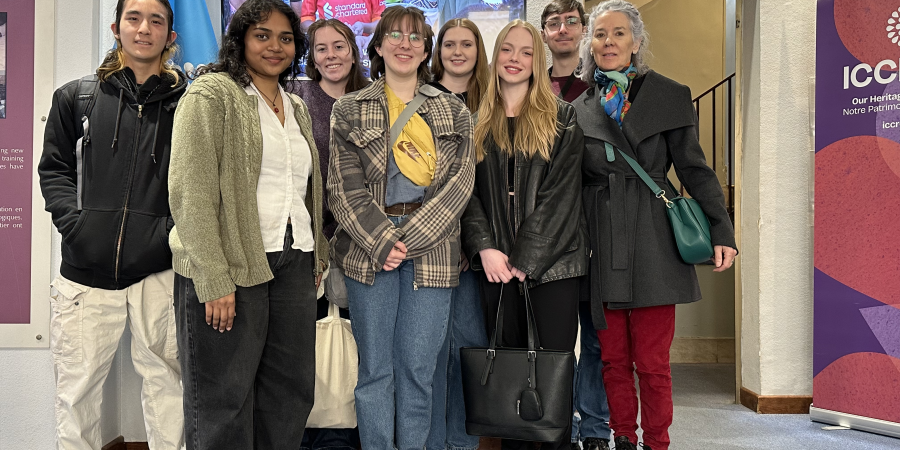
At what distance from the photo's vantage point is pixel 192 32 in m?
2.92

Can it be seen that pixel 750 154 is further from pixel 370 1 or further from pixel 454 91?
pixel 370 1

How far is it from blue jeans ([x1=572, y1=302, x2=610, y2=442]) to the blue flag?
194 centimetres

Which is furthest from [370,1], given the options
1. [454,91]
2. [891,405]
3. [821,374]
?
[891,405]

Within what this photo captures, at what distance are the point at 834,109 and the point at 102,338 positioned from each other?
11.0 feet

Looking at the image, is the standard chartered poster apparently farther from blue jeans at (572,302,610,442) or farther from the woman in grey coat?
blue jeans at (572,302,610,442)

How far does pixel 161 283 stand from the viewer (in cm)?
237

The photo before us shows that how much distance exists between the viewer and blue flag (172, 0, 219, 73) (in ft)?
9.52

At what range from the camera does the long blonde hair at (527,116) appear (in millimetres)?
2342

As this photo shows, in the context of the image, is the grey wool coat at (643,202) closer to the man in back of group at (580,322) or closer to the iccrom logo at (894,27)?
the man in back of group at (580,322)

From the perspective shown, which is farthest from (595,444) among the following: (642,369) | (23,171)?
(23,171)

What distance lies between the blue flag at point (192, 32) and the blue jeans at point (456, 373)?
5.01ft

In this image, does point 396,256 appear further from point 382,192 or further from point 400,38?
point 400,38

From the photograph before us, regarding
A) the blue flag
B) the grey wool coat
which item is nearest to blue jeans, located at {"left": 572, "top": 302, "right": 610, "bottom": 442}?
the grey wool coat

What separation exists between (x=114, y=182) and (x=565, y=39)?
1.82m
